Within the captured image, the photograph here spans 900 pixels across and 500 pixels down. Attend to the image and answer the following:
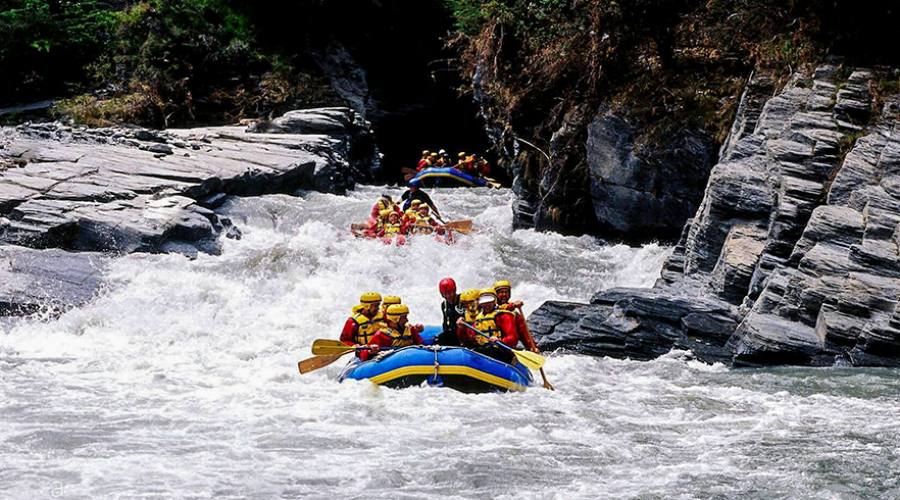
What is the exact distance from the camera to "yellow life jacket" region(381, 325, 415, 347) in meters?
10.2

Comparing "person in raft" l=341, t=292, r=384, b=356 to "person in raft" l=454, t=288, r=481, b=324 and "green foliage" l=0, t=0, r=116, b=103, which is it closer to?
"person in raft" l=454, t=288, r=481, b=324

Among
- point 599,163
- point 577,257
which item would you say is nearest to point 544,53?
point 599,163

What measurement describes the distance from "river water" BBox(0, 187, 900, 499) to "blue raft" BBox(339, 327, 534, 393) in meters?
0.14

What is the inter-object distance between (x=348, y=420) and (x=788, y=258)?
17.7 ft

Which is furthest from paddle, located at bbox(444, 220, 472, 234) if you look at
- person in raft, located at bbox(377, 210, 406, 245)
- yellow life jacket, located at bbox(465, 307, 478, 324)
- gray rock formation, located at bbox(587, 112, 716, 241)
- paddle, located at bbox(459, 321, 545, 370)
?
paddle, located at bbox(459, 321, 545, 370)

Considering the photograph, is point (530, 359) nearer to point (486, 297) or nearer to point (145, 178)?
point (486, 297)

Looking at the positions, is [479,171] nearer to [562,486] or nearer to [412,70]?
[412,70]

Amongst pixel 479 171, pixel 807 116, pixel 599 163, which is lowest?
pixel 479 171

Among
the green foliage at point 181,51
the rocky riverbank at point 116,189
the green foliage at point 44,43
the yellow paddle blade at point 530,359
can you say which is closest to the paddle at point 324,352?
the yellow paddle blade at point 530,359

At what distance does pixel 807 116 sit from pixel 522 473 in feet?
Answer: 24.3

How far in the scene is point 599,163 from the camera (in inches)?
671

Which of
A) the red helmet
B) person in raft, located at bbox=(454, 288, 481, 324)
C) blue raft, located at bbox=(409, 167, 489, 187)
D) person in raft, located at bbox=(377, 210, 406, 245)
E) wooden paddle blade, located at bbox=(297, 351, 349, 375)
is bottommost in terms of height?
blue raft, located at bbox=(409, 167, 489, 187)

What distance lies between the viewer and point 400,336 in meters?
10.2

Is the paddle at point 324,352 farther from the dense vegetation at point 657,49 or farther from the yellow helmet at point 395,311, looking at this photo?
the dense vegetation at point 657,49
